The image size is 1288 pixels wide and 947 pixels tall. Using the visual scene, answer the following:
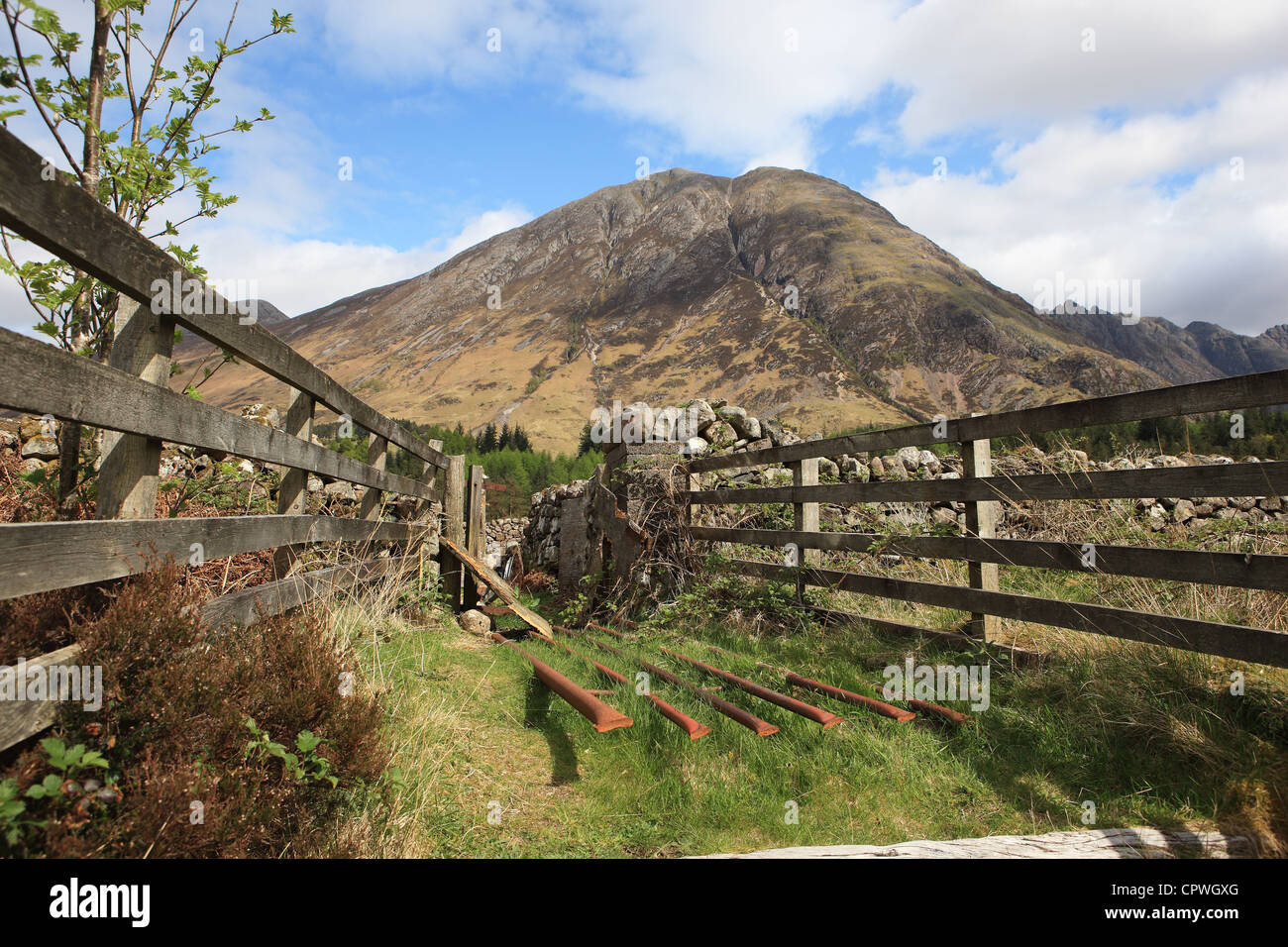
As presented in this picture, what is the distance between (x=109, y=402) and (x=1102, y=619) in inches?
166

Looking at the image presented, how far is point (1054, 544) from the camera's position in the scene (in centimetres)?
355

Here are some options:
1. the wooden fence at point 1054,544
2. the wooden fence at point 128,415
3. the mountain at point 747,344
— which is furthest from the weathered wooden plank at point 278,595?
the mountain at point 747,344

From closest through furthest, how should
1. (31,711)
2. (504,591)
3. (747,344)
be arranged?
(31,711) < (504,591) < (747,344)

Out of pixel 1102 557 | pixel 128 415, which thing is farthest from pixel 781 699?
pixel 128 415

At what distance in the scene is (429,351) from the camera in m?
162

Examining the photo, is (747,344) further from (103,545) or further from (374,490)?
(103,545)

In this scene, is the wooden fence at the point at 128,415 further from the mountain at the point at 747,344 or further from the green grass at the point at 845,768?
the mountain at the point at 747,344

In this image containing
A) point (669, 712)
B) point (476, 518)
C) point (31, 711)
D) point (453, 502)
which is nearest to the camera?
point (31, 711)

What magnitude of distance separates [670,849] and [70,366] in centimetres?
249

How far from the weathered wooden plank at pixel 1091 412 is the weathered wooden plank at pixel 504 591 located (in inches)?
122

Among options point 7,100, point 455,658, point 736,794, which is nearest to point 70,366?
point 7,100

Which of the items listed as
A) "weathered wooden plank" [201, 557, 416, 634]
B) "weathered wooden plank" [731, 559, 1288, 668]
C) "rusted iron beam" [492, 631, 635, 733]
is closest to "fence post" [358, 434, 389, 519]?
"weathered wooden plank" [201, 557, 416, 634]

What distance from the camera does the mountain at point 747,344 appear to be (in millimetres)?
112875

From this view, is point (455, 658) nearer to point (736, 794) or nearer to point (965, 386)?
point (736, 794)
